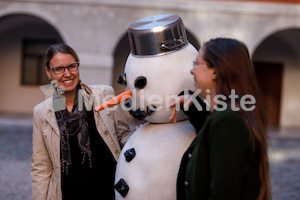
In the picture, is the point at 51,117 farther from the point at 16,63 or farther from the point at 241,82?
the point at 16,63

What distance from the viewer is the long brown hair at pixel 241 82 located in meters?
1.57

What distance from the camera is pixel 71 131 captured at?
2.37m

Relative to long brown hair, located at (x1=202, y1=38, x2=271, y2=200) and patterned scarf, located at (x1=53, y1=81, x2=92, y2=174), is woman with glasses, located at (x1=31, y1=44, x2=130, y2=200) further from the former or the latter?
long brown hair, located at (x1=202, y1=38, x2=271, y2=200)

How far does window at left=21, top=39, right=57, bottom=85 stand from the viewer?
12703 millimetres

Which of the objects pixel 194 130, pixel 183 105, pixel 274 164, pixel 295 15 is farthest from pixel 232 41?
pixel 295 15

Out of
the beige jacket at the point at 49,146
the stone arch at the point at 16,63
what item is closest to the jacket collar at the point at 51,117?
the beige jacket at the point at 49,146

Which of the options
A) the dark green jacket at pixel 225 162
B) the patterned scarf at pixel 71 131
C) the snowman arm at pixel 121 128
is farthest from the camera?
the snowman arm at pixel 121 128

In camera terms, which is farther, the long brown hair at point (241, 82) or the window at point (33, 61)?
the window at point (33, 61)

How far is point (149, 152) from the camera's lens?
6.97 feet

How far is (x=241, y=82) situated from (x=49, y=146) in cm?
127

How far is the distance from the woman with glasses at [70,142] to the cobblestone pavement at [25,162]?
7.60ft

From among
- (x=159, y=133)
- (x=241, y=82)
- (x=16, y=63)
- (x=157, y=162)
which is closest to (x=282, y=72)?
(x=16, y=63)

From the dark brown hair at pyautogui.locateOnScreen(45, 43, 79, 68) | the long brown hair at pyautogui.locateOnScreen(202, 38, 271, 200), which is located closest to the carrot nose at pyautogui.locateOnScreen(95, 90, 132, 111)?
the dark brown hair at pyautogui.locateOnScreen(45, 43, 79, 68)

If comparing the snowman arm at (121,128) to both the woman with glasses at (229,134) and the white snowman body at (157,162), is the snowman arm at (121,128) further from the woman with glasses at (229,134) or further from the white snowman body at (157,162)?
the woman with glasses at (229,134)
